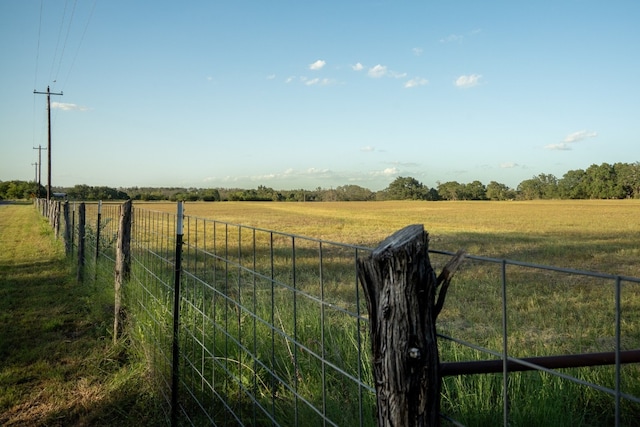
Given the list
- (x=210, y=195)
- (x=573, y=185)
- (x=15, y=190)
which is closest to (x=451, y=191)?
(x=573, y=185)

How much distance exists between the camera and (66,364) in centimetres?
518

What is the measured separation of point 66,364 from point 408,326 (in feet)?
15.9

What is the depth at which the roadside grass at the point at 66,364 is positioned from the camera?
13.6 feet

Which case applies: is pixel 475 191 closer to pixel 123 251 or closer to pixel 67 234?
pixel 67 234

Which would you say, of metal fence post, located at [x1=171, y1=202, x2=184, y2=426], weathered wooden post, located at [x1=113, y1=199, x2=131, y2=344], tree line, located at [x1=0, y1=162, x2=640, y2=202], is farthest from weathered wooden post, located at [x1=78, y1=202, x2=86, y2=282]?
tree line, located at [x1=0, y1=162, x2=640, y2=202]

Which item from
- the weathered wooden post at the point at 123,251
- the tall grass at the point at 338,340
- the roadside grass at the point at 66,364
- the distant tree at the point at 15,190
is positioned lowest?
the roadside grass at the point at 66,364

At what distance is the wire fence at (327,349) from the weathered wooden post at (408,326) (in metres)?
0.06

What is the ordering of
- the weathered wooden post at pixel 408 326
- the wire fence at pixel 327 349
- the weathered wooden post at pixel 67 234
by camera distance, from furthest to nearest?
the weathered wooden post at pixel 67 234, the wire fence at pixel 327 349, the weathered wooden post at pixel 408 326

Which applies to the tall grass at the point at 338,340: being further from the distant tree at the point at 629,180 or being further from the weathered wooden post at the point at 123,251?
the distant tree at the point at 629,180

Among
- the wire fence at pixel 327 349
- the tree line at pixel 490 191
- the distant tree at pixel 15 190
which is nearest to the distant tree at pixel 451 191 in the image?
the tree line at pixel 490 191

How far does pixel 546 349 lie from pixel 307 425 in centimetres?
305

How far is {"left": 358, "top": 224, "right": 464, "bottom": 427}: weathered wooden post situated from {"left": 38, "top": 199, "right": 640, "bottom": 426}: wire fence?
59mm

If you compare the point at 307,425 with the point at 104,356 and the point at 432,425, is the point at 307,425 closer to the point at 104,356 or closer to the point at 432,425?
the point at 432,425

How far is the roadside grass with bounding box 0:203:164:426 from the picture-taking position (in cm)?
413
